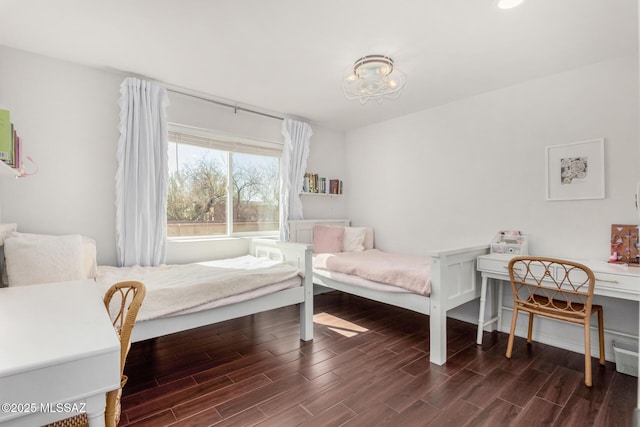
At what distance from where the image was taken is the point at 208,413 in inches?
67.7

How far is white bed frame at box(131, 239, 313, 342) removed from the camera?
6.46 ft

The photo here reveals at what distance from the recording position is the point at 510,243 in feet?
9.24

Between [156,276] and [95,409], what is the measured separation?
1.74 meters

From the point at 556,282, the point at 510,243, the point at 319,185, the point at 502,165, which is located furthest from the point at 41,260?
the point at 502,165

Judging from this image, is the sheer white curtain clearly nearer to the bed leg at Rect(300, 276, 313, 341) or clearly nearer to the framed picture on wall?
the bed leg at Rect(300, 276, 313, 341)

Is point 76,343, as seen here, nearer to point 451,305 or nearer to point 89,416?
point 89,416

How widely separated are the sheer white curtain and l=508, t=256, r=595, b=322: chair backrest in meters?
3.05

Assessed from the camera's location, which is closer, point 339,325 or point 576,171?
point 576,171

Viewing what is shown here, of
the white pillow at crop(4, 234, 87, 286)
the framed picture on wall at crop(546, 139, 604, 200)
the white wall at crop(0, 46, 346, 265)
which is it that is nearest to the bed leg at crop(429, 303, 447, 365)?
the framed picture on wall at crop(546, 139, 604, 200)

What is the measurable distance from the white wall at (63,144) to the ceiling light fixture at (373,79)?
2.11 metres

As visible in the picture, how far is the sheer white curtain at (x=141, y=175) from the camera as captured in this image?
2756mm

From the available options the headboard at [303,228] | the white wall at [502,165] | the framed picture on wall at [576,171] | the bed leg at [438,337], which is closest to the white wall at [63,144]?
the headboard at [303,228]

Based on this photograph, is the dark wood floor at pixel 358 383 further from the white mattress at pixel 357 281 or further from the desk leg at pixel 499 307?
the white mattress at pixel 357 281

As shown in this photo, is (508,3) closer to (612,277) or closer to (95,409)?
(612,277)
